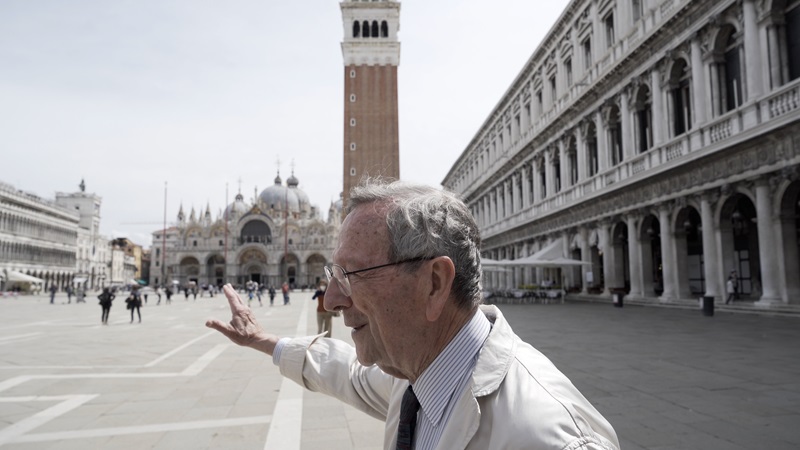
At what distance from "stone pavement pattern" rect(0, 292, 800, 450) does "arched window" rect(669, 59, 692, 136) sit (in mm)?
8091

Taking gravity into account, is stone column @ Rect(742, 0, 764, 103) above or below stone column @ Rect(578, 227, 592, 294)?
above

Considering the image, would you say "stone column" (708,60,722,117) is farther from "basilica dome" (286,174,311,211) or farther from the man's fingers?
"basilica dome" (286,174,311,211)

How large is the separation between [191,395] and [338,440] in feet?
8.81

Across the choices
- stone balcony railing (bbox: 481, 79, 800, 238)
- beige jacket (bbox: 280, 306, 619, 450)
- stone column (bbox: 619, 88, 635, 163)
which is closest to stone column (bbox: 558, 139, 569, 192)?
stone balcony railing (bbox: 481, 79, 800, 238)

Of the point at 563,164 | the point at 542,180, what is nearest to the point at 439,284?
the point at 563,164

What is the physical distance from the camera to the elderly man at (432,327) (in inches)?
43.7

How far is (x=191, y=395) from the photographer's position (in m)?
6.22

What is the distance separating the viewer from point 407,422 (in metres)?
1.40

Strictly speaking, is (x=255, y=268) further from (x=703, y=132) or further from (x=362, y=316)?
(x=362, y=316)

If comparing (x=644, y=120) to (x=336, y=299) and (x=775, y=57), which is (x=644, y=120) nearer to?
(x=775, y=57)

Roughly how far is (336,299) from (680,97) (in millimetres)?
18839

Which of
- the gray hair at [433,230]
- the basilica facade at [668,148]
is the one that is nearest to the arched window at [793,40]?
the basilica facade at [668,148]

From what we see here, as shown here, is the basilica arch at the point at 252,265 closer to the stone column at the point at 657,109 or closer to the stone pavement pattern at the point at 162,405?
the stone column at the point at 657,109

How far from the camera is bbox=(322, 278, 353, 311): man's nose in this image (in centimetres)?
149
